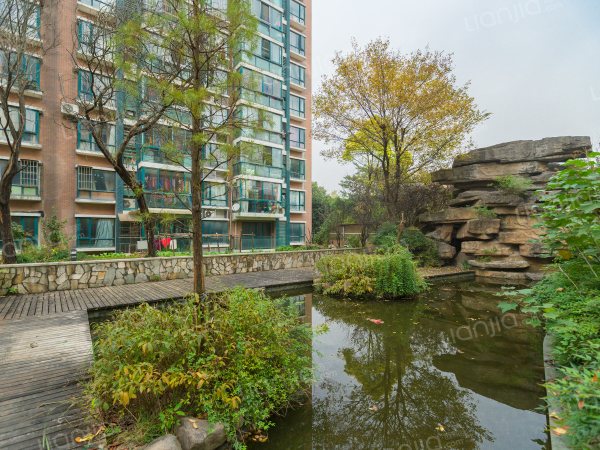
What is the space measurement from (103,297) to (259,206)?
14507mm

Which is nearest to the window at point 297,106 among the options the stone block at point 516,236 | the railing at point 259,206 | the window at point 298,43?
the window at point 298,43

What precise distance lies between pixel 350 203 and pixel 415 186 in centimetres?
565

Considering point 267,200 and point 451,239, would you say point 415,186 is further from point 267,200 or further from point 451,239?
point 267,200

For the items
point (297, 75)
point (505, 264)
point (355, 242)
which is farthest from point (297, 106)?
point (505, 264)

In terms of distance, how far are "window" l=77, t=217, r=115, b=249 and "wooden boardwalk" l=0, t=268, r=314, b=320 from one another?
10517 millimetres

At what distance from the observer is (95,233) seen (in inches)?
666

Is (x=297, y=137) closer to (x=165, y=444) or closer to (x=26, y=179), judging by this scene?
(x=26, y=179)

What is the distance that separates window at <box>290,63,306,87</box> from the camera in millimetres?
24645

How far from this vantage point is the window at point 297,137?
2472cm

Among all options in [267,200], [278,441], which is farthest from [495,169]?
[278,441]

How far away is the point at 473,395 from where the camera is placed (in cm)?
358

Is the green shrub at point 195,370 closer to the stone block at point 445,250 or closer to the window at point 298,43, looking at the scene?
the stone block at point 445,250

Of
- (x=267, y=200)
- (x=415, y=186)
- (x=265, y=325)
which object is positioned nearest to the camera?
(x=265, y=325)

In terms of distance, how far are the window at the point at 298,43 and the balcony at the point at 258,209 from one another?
528 inches
